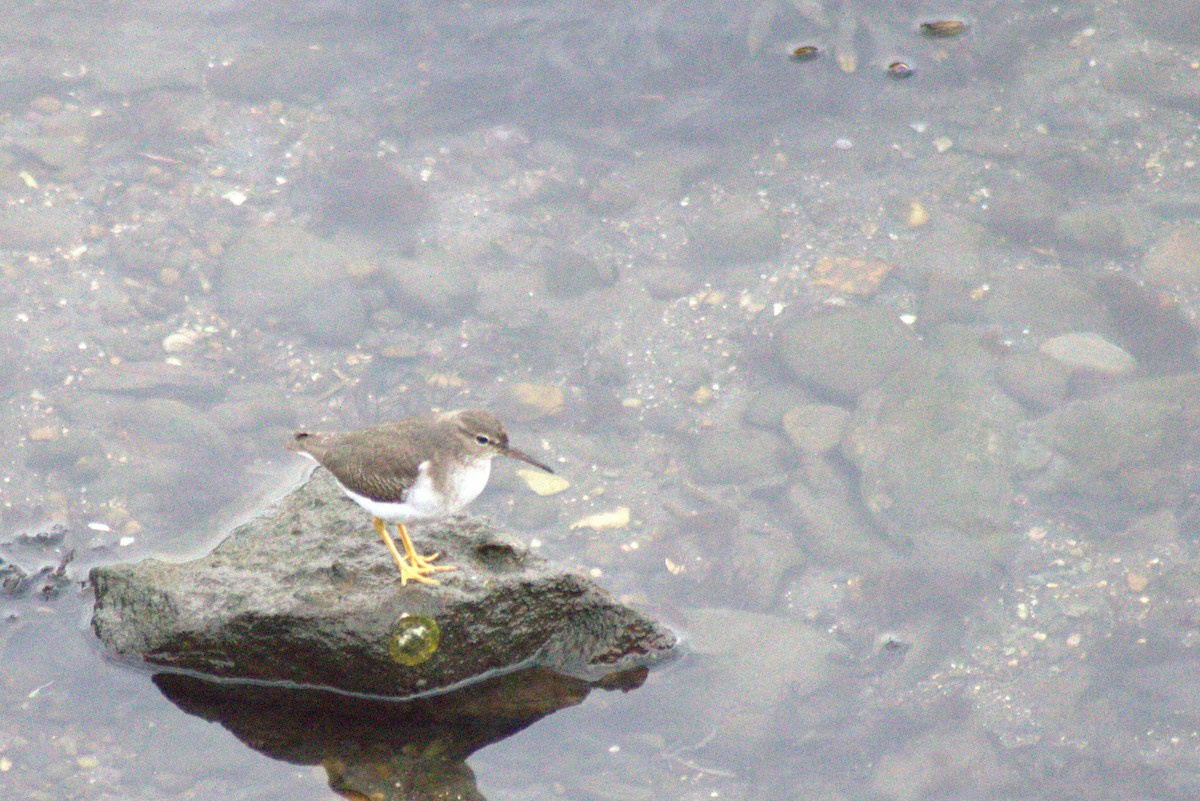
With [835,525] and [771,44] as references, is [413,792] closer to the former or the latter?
[835,525]

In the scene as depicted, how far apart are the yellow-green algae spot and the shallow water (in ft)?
2.22

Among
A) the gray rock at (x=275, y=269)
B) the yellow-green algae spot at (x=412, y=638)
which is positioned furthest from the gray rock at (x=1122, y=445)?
the gray rock at (x=275, y=269)

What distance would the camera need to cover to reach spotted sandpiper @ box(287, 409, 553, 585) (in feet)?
16.2

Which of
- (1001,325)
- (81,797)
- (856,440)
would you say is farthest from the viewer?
(1001,325)

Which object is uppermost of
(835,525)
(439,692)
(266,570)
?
(266,570)

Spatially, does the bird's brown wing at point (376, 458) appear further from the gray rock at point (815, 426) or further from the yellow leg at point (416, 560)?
the gray rock at point (815, 426)

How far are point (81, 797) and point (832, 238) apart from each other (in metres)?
7.16

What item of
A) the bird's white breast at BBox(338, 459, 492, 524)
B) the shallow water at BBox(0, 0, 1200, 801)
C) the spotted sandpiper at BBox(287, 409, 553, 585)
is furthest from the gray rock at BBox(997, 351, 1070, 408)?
the bird's white breast at BBox(338, 459, 492, 524)

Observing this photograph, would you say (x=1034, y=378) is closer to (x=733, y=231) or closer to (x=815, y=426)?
(x=815, y=426)

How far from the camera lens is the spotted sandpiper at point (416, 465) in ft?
16.2

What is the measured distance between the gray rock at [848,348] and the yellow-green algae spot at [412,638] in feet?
14.3

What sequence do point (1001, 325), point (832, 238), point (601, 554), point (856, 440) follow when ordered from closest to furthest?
point (601, 554) < point (856, 440) < point (1001, 325) < point (832, 238)

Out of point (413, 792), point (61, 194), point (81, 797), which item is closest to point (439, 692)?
point (413, 792)

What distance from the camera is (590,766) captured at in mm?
5594
